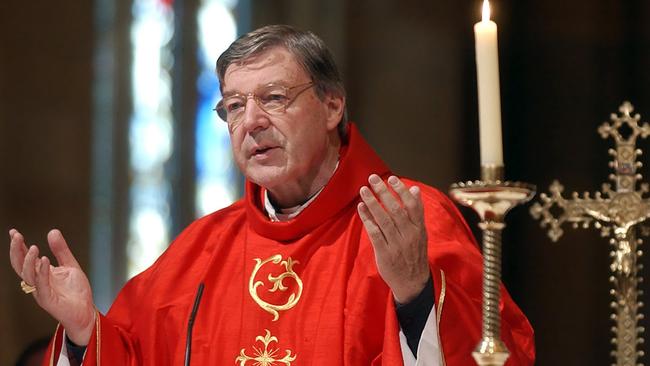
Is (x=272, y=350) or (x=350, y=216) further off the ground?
(x=350, y=216)

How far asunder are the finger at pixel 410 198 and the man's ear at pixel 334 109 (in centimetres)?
113

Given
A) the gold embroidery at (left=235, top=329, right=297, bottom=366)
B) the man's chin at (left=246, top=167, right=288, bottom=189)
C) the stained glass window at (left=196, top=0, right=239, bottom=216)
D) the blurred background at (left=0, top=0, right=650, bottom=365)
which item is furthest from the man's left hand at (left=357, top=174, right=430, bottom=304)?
the stained glass window at (left=196, top=0, right=239, bottom=216)

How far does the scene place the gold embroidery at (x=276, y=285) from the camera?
395 centimetres

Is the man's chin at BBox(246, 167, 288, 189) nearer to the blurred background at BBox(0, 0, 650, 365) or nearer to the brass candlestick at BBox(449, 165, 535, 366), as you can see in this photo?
the brass candlestick at BBox(449, 165, 535, 366)

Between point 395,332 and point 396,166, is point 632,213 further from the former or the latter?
point 396,166

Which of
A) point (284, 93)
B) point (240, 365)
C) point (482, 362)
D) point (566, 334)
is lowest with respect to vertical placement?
point (566, 334)

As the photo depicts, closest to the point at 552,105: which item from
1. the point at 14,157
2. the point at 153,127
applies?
the point at 153,127

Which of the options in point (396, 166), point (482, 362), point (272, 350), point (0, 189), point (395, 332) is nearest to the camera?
point (482, 362)

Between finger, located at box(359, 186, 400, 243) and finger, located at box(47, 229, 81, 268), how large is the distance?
3.48 ft

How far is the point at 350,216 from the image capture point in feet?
13.6

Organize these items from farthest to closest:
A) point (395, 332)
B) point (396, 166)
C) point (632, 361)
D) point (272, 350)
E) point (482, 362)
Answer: point (396, 166) → point (272, 350) → point (395, 332) → point (632, 361) → point (482, 362)

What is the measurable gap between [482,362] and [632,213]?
78 centimetres

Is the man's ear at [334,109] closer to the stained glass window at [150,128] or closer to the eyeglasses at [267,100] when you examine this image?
the eyeglasses at [267,100]

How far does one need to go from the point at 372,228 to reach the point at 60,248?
3.58 ft
